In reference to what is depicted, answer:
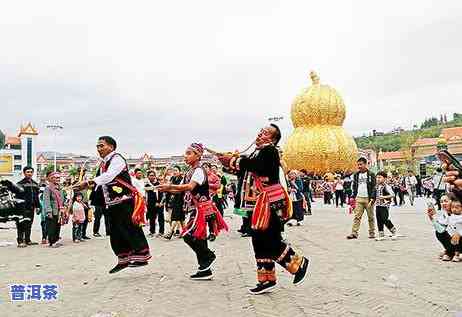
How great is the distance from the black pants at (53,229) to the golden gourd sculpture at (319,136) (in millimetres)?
27786

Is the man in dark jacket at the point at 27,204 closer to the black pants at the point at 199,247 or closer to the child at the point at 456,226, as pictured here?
the black pants at the point at 199,247

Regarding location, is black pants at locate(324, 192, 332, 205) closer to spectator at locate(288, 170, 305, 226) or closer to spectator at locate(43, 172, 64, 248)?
spectator at locate(288, 170, 305, 226)

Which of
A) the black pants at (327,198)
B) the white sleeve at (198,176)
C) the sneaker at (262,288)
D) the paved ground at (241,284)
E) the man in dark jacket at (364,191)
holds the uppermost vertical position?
the white sleeve at (198,176)

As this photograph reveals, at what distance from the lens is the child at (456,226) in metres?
7.06

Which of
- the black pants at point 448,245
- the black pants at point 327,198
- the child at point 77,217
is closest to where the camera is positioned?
the black pants at point 448,245

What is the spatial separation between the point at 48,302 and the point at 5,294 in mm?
793

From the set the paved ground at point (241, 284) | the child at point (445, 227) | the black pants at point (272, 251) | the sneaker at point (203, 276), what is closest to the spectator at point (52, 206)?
the paved ground at point (241, 284)

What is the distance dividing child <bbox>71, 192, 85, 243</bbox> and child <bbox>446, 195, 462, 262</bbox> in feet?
27.0

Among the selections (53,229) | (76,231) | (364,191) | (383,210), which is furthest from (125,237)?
(76,231)

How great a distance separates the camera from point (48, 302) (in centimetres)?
501

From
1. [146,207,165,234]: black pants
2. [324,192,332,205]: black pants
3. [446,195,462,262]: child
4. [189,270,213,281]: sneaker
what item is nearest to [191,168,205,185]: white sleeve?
[189,270,213,281]: sneaker

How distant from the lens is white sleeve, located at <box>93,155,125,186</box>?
19.9 feet

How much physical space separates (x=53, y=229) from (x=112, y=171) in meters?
5.53

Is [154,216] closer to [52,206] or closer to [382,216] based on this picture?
[52,206]
